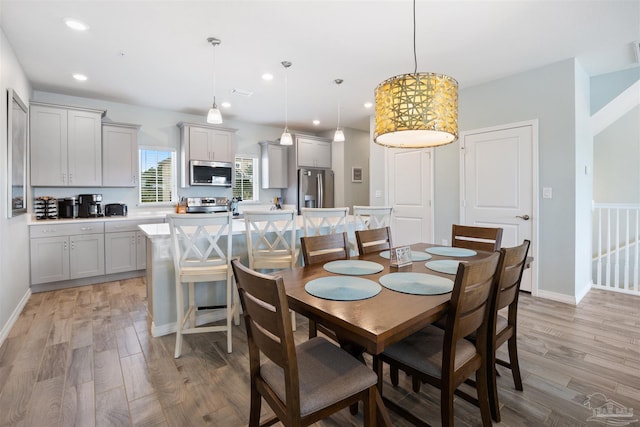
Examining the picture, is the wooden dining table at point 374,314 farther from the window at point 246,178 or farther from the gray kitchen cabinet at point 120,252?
the window at point 246,178

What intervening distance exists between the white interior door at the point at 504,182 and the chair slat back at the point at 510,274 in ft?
7.58

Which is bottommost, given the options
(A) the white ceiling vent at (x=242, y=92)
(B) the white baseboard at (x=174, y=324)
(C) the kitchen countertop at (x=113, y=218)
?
(B) the white baseboard at (x=174, y=324)

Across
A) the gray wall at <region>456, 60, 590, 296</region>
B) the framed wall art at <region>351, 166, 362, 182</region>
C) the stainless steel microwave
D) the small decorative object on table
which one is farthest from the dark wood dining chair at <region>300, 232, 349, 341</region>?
the framed wall art at <region>351, 166, 362, 182</region>

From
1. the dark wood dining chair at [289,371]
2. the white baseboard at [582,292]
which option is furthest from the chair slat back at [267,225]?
the white baseboard at [582,292]

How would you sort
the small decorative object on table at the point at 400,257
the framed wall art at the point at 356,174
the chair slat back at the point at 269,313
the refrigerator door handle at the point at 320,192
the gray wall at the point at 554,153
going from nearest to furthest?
1. the chair slat back at the point at 269,313
2. the small decorative object on table at the point at 400,257
3. the gray wall at the point at 554,153
4. the refrigerator door handle at the point at 320,192
5. the framed wall art at the point at 356,174

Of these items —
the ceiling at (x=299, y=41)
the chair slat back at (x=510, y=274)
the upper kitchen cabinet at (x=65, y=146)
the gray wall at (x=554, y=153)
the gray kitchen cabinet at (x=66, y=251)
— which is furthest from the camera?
the upper kitchen cabinet at (x=65, y=146)

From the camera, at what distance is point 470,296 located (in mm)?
1279

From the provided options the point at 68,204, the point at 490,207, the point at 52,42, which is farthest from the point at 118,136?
the point at 490,207

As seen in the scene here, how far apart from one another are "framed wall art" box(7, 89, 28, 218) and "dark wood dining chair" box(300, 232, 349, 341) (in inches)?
108

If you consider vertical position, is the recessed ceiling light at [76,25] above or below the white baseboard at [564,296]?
above

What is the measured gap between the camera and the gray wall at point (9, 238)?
261 centimetres

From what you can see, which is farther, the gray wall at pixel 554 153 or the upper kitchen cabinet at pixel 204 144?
the upper kitchen cabinet at pixel 204 144

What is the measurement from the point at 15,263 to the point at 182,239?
6.56 feet

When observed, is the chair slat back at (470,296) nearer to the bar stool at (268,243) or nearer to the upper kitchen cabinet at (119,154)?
the bar stool at (268,243)
